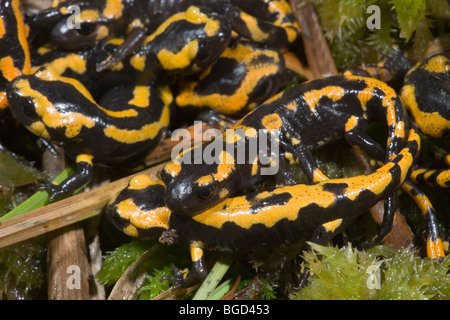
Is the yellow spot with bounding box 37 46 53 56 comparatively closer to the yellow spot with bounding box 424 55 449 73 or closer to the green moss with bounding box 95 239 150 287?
the green moss with bounding box 95 239 150 287

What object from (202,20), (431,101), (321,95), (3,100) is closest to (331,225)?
(321,95)

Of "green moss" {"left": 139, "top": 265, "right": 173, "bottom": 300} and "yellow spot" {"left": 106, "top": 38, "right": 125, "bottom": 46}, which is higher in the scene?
"yellow spot" {"left": 106, "top": 38, "right": 125, "bottom": 46}

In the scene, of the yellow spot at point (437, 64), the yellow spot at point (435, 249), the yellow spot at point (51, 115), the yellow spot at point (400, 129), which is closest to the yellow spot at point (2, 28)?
the yellow spot at point (51, 115)

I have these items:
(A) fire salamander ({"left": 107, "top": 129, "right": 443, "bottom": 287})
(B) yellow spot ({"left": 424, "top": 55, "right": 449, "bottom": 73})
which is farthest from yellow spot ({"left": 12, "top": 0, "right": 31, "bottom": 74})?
(B) yellow spot ({"left": 424, "top": 55, "right": 449, "bottom": 73})
